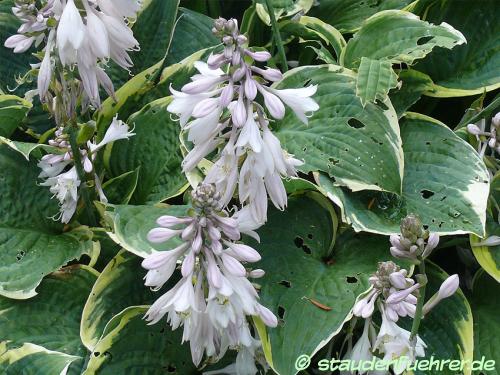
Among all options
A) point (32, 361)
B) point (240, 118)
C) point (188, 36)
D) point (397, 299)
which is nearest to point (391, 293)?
point (397, 299)

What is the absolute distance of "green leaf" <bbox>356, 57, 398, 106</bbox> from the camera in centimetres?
204

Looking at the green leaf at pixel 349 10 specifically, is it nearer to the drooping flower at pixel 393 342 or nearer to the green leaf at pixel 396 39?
the green leaf at pixel 396 39

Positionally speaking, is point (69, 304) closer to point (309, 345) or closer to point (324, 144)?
point (309, 345)

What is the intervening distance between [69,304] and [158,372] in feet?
1.20

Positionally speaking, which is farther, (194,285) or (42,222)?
(42,222)

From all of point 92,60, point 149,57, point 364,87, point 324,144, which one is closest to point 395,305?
point 324,144

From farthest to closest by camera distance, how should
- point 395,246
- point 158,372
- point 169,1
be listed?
point 169,1 → point 158,372 → point 395,246

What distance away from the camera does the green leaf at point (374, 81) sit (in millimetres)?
2037

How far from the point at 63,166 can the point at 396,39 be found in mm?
1194

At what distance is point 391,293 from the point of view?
152 cm

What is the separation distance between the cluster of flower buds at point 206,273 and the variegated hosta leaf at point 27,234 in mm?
575

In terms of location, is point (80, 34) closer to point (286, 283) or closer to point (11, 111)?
point (11, 111)

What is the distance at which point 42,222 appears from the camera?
7.19 feet

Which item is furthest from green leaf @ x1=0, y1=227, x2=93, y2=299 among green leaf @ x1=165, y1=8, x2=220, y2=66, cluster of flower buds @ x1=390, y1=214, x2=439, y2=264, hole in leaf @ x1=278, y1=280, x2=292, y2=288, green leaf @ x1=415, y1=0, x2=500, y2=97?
green leaf @ x1=415, y1=0, x2=500, y2=97
